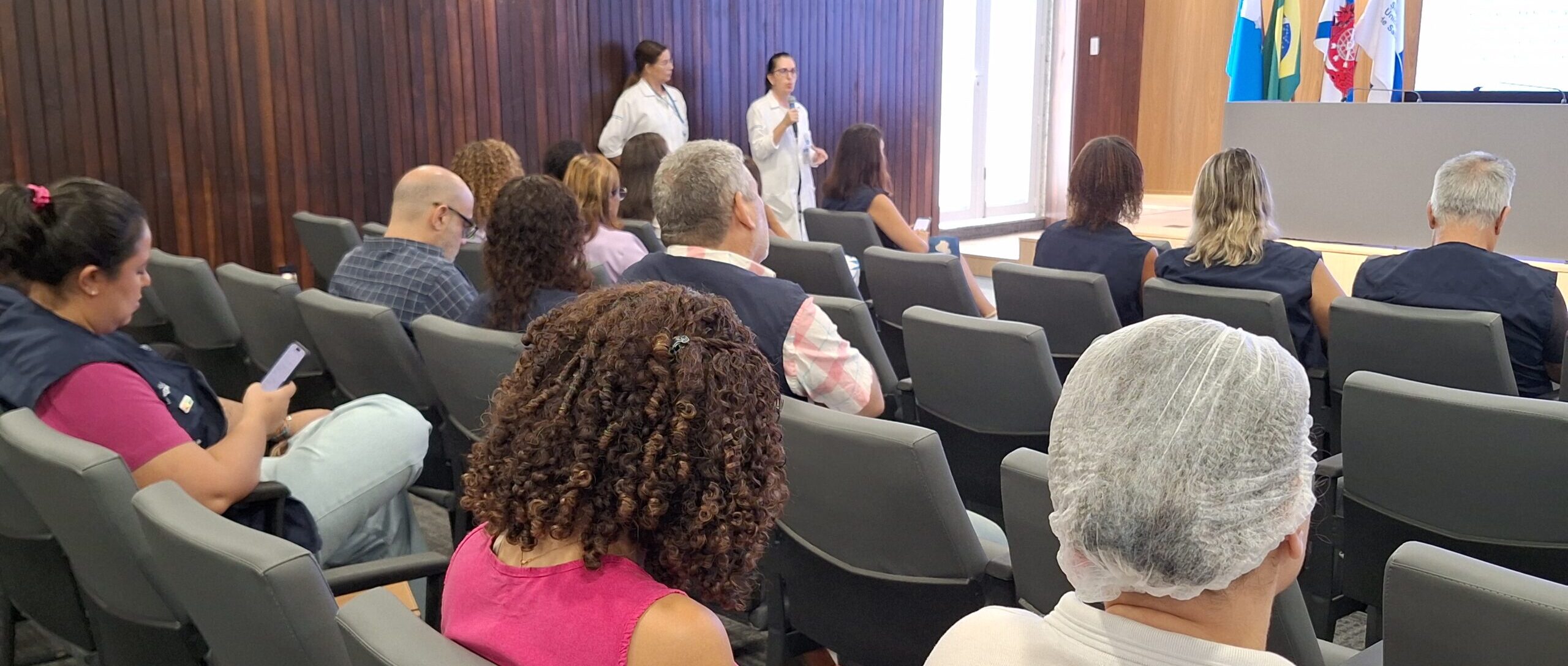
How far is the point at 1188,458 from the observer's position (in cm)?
97

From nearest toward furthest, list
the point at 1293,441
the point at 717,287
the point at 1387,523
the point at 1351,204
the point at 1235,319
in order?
the point at 1293,441 → the point at 1387,523 → the point at 717,287 → the point at 1235,319 → the point at 1351,204

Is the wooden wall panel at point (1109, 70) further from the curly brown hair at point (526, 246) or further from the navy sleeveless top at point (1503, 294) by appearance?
the curly brown hair at point (526, 246)

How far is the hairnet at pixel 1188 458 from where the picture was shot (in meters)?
0.97

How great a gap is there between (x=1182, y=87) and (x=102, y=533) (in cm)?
1110

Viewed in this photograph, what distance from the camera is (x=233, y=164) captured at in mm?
6359

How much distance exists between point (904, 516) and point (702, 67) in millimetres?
6820

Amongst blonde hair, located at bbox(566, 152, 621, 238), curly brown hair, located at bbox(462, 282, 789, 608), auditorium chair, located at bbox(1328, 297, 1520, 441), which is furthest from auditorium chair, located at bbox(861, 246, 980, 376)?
curly brown hair, located at bbox(462, 282, 789, 608)

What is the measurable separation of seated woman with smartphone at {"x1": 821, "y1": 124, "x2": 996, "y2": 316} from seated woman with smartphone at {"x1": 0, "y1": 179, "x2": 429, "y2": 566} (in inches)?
140

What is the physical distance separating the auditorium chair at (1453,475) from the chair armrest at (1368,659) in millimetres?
679

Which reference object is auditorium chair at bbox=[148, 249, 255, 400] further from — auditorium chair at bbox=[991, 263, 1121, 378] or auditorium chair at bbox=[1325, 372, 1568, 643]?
auditorium chair at bbox=[1325, 372, 1568, 643]

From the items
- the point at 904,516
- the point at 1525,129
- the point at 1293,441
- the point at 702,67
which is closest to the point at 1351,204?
the point at 1525,129

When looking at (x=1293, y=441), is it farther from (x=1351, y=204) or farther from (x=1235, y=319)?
(x=1351, y=204)

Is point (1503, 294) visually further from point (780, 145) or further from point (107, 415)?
point (780, 145)

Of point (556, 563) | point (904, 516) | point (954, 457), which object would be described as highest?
point (556, 563)
